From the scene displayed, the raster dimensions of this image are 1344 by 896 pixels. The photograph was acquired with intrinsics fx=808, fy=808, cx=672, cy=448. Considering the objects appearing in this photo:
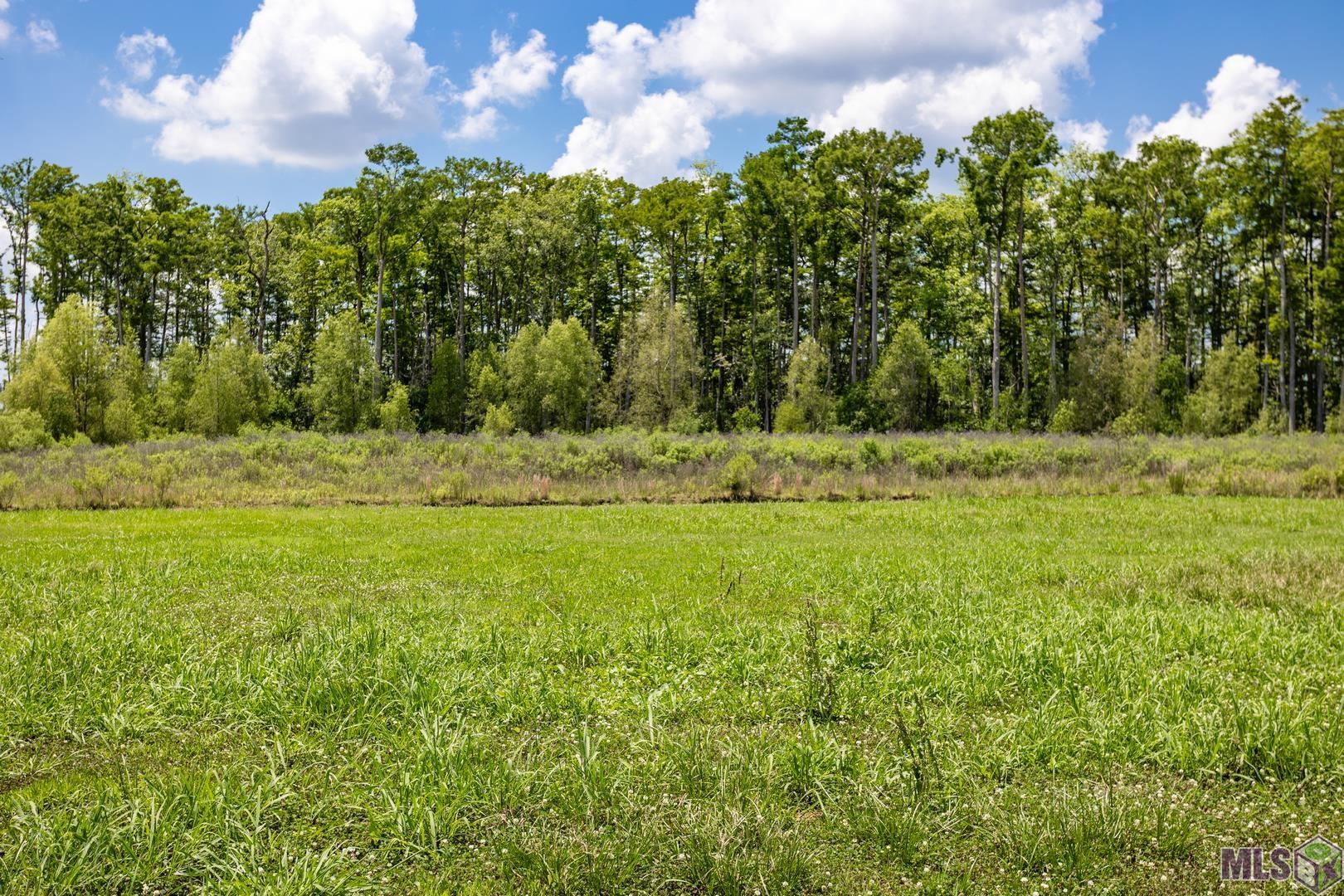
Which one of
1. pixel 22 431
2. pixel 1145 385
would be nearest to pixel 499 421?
pixel 22 431

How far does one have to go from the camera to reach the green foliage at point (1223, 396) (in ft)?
135

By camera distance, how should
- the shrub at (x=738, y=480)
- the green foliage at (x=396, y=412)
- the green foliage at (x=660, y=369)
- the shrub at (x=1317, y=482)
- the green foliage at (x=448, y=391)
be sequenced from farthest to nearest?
the green foliage at (x=448, y=391) < the green foliage at (x=660, y=369) < the green foliage at (x=396, y=412) < the shrub at (x=738, y=480) < the shrub at (x=1317, y=482)

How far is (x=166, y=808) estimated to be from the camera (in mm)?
3740

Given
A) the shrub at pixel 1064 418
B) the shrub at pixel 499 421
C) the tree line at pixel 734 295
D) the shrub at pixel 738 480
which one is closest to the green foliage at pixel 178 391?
the tree line at pixel 734 295

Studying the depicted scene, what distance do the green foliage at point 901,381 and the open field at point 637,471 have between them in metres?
18.4

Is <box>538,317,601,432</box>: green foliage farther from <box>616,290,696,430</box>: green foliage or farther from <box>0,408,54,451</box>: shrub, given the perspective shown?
<box>0,408,54,451</box>: shrub

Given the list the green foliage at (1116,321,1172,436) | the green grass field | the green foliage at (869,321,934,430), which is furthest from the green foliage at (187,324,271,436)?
the green foliage at (1116,321,1172,436)

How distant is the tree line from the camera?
43781 mm

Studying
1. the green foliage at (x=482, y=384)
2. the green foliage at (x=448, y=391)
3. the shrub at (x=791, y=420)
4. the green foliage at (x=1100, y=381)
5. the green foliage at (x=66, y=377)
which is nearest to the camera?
the green foliage at (x=66, y=377)

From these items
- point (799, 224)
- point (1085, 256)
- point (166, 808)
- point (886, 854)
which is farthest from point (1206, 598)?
point (1085, 256)

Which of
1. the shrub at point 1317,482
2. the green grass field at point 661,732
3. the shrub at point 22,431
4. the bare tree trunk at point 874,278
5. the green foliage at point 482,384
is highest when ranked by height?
the bare tree trunk at point 874,278

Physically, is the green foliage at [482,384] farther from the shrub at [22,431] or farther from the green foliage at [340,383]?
the shrub at [22,431]

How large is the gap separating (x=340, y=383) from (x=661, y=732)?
4352 cm

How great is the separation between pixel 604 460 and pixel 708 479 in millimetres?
3901
